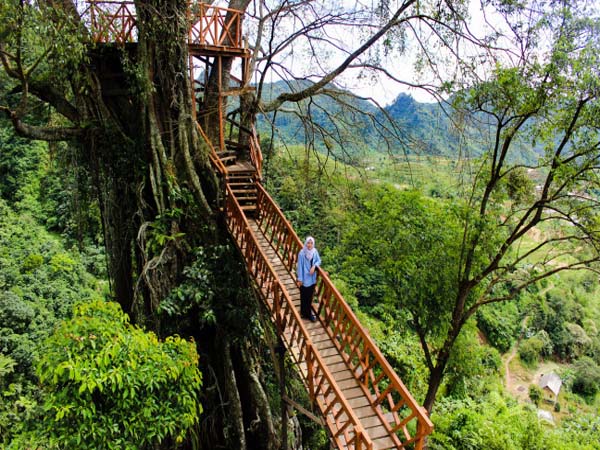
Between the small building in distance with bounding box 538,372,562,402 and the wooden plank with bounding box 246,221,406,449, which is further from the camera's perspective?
the small building in distance with bounding box 538,372,562,402

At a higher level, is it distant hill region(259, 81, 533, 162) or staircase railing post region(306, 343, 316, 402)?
distant hill region(259, 81, 533, 162)

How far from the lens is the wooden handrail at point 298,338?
4695 mm

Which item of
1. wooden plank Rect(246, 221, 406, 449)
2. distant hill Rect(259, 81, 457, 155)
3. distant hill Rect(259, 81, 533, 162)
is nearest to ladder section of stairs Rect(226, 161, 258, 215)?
distant hill Rect(259, 81, 533, 162)

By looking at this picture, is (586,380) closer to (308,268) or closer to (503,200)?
(503,200)

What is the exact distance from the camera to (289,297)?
5883 mm

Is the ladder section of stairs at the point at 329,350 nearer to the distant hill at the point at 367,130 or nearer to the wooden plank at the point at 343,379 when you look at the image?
the wooden plank at the point at 343,379

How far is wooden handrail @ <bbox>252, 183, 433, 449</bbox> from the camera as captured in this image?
14.9ft

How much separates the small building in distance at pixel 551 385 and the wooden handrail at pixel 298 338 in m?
33.6

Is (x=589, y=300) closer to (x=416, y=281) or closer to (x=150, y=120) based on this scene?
(x=416, y=281)

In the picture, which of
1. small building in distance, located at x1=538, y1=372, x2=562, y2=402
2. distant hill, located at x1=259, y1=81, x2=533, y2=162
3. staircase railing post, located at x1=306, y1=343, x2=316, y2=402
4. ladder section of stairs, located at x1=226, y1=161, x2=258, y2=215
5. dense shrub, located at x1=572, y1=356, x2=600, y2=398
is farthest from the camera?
dense shrub, located at x1=572, y1=356, x2=600, y2=398

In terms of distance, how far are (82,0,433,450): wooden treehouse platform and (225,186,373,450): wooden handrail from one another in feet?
0.04

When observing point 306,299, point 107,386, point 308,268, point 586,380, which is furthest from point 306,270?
point 586,380

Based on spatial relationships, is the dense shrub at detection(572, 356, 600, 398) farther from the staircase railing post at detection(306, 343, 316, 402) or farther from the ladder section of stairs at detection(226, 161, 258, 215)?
the staircase railing post at detection(306, 343, 316, 402)

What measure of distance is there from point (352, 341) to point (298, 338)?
66 centimetres
